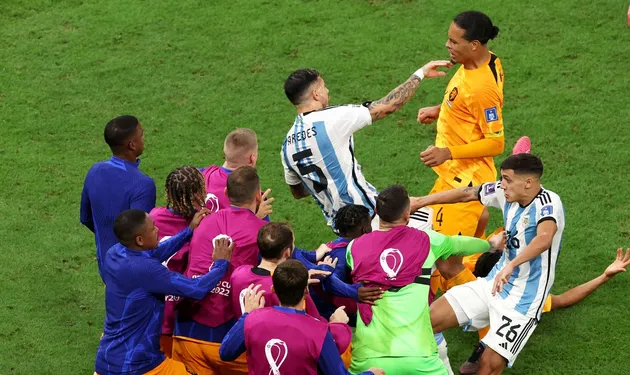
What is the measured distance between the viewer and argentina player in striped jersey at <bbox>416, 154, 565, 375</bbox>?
695cm

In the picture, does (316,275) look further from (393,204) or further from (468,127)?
(468,127)

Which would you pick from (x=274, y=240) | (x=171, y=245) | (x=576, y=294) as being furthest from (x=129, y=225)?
(x=576, y=294)

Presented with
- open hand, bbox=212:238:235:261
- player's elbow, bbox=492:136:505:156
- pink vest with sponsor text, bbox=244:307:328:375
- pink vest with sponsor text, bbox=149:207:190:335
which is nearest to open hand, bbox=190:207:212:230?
pink vest with sponsor text, bbox=149:207:190:335

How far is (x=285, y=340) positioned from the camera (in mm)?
5621

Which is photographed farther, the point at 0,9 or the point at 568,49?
the point at 0,9

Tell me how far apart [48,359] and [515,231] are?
369 cm

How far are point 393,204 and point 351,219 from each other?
415 mm

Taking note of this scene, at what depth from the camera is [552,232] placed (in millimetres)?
6887

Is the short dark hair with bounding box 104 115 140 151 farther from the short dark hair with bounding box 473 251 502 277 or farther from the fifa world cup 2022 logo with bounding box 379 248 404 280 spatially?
the short dark hair with bounding box 473 251 502 277

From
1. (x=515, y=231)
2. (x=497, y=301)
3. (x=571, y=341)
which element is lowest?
(x=571, y=341)

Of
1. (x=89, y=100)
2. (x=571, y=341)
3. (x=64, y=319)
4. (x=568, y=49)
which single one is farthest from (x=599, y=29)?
(x=64, y=319)

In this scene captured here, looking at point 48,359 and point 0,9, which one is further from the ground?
point 0,9

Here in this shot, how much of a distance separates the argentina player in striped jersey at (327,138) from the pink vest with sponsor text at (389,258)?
3.25ft

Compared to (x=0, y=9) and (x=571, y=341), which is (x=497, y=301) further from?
(x=0, y=9)
